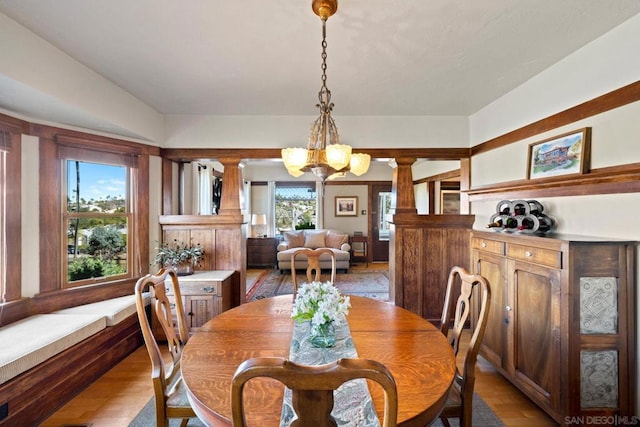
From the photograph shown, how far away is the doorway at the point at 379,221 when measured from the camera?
7410mm

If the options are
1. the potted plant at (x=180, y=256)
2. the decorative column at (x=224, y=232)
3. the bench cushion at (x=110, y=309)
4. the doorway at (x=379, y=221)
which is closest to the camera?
the bench cushion at (x=110, y=309)

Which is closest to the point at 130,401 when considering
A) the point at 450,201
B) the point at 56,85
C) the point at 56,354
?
the point at 56,354

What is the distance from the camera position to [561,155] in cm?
220

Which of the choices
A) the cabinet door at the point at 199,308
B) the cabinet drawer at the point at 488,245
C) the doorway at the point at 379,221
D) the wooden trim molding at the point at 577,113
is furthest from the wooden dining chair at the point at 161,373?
the doorway at the point at 379,221

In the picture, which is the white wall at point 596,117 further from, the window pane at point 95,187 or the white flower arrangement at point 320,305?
the window pane at point 95,187

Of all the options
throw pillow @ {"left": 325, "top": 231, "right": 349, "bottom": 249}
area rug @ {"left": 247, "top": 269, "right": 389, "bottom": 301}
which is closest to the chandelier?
area rug @ {"left": 247, "top": 269, "right": 389, "bottom": 301}

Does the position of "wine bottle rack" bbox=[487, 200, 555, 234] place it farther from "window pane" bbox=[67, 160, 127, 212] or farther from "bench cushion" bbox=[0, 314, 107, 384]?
"window pane" bbox=[67, 160, 127, 212]

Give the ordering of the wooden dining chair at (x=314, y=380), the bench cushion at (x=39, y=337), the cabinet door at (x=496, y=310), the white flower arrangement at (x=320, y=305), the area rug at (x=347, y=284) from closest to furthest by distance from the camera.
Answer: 1. the wooden dining chair at (x=314, y=380)
2. the white flower arrangement at (x=320, y=305)
3. the bench cushion at (x=39, y=337)
4. the cabinet door at (x=496, y=310)
5. the area rug at (x=347, y=284)

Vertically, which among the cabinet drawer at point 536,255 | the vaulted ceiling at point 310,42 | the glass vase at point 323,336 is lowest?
the glass vase at point 323,336

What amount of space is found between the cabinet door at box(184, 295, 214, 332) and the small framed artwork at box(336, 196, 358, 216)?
4.90m

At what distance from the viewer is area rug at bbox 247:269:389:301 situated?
479 centimetres

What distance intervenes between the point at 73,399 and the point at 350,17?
11.0 ft

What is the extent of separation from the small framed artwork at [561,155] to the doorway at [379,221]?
16.2ft

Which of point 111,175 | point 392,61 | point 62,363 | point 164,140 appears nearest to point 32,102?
point 111,175
